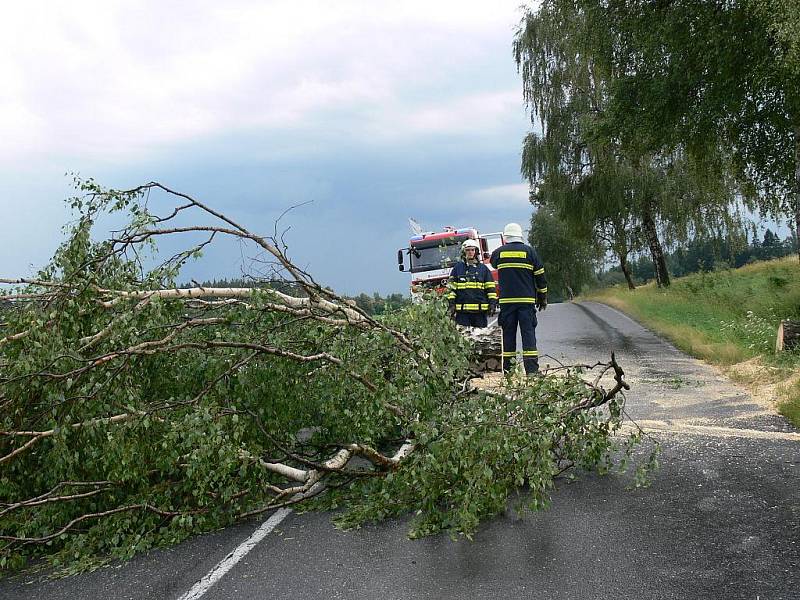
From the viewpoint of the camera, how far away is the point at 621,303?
29.9 metres

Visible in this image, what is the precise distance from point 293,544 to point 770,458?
358 cm

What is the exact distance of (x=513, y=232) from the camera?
9.82 metres

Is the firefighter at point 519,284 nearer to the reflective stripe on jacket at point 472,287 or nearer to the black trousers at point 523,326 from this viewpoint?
the black trousers at point 523,326

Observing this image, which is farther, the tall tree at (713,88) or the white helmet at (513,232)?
the tall tree at (713,88)

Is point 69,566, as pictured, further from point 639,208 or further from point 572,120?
point 639,208

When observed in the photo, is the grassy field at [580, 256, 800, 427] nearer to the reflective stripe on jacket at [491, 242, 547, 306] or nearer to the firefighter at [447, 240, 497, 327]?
the reflective stripe on jacket at [491, 242, 547, 306]

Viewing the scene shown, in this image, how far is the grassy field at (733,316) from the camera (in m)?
9.77

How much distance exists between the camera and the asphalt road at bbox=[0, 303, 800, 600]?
379cm

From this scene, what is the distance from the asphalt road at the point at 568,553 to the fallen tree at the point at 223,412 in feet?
0.69

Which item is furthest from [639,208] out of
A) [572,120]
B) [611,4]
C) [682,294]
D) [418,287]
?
[418,287]

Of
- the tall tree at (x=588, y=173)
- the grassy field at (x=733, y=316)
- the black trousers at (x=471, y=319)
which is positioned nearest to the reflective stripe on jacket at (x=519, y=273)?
the black trousers at (x=471, y=319)

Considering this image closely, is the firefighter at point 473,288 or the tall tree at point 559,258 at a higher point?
the tall tree at point 559,258

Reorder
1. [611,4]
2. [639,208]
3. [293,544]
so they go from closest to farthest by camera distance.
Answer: [293,544] < [611,4] < [639,208]

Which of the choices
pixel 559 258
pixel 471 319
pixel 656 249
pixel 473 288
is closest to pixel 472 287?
pixel 473 288
